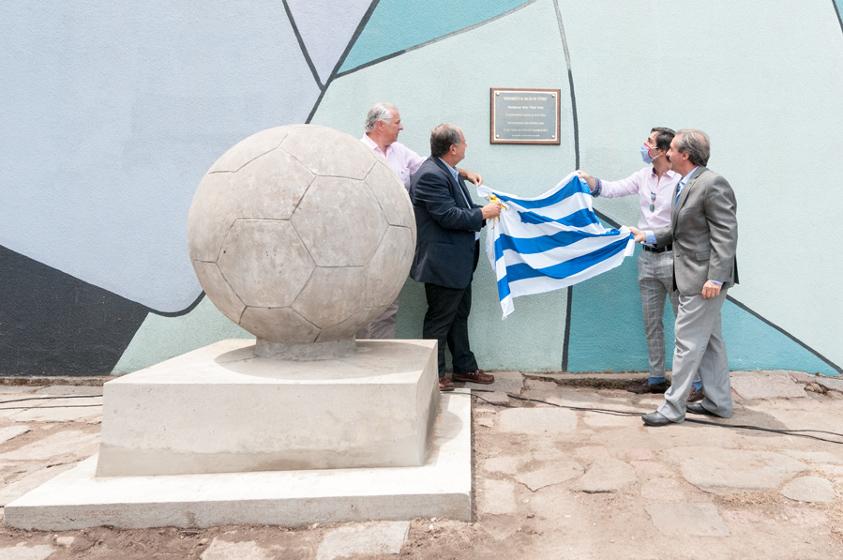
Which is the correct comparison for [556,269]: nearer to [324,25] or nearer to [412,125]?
[412,125]

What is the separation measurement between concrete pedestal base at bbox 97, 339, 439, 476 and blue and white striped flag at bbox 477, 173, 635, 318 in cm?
218

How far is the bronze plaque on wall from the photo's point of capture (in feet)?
15.5

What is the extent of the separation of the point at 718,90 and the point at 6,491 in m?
5.51

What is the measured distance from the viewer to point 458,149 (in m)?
4.22

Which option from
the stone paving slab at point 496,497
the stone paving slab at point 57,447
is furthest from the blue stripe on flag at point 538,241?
the stone paving slab at point 57,447

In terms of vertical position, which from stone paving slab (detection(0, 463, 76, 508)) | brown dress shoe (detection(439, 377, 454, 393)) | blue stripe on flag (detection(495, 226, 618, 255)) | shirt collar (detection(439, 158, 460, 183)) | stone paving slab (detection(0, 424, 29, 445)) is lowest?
stone paving slab (detection(0, 424, 29, 445))

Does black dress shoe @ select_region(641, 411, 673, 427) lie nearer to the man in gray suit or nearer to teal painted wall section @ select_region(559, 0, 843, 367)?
the man in gray suit

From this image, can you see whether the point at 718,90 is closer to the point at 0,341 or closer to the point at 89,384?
the point at 89,384

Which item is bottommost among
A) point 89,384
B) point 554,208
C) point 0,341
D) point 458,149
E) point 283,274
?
point 89,384

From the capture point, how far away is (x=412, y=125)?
15.6ft

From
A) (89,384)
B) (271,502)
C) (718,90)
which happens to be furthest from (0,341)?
(718,90)

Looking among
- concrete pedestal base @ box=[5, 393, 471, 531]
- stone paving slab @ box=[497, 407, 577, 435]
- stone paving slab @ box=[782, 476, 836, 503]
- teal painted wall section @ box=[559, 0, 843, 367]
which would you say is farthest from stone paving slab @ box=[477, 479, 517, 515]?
teal painted wall section @ box=[559, 0, 843, 367]

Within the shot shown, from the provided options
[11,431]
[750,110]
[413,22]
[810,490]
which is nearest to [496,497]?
[810,490]

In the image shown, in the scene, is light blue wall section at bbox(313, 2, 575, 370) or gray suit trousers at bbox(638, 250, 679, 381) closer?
gray suit trousers at bbox(638, 250, 679, 381)
